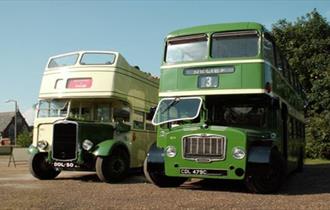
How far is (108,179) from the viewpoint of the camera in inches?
581

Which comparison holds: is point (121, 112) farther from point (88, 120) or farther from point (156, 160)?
point (156, 160)

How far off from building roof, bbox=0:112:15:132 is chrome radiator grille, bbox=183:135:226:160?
250 feet

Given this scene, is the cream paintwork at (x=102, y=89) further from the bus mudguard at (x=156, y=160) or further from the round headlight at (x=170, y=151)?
the round headlight at (x=170, y=151)

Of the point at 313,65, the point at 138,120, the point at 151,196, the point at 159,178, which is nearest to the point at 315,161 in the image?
the point at 313,65

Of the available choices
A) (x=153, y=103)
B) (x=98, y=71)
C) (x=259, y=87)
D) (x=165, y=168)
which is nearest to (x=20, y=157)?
(x=153, y=103)

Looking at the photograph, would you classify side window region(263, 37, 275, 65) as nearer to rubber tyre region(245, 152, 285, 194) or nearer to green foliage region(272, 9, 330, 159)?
rubber tyre region(245, 152, 285, 194)

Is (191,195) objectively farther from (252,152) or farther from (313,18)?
(313,18)

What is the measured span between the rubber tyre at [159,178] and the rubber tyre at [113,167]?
5.90ft

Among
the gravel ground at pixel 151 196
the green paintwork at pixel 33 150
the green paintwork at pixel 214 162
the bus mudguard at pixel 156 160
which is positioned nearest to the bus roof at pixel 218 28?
the green paintwork at pixel 214 162

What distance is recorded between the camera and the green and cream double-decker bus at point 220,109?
1179cm

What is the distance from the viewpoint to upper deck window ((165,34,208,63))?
42.4 ft

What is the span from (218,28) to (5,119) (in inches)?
3074

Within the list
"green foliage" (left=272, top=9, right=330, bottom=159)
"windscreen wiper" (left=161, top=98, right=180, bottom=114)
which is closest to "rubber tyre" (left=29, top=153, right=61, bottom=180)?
"windscreen wiper" (left=161, top=98, right=180, bottom=114)

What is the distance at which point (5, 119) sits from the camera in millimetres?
85750
